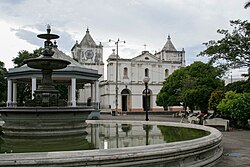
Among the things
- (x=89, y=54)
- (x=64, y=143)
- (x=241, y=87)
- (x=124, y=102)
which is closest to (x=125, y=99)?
(x=124, y=102)

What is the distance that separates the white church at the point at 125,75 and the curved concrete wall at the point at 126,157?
164ft

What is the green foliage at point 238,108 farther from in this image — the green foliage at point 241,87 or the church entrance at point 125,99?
the church entrance at point 125,99

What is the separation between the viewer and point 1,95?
40.7 m

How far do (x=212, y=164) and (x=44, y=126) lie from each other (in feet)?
16.5

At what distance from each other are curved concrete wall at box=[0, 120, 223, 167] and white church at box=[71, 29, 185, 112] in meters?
50.0

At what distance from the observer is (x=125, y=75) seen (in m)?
60.4

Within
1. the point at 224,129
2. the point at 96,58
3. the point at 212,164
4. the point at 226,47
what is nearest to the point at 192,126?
the point at 212,164

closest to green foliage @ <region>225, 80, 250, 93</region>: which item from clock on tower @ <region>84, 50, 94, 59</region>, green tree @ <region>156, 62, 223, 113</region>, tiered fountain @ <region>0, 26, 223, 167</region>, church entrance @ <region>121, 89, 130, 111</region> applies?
green tree @ <region>156, 62, 223, 113</region>

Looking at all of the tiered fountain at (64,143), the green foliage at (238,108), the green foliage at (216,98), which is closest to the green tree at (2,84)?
the green foliage at (216,98)

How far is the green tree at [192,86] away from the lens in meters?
33.4

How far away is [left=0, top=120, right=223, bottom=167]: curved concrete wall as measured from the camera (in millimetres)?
4723

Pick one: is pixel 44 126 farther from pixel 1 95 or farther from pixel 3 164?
pixel 1 95

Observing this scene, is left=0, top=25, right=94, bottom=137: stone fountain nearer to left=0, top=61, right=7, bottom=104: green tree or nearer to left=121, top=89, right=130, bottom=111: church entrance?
left=0, top=61, right=7, bottom=104: green tree

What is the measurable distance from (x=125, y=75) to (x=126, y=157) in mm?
55303
